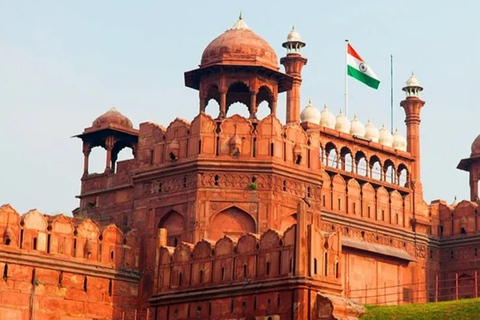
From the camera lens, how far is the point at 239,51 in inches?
1203

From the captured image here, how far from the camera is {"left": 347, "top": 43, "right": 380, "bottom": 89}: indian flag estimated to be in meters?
36.4

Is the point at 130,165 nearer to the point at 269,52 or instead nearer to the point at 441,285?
the point at 269,52

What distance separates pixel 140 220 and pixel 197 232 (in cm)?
191

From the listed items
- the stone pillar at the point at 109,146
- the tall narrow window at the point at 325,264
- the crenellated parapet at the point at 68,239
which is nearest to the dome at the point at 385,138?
the stone pillar at the point at 109,146

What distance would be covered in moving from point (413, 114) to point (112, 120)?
889 centimetres

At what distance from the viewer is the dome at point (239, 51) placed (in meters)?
30.5

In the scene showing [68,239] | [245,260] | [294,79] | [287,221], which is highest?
[294,79]

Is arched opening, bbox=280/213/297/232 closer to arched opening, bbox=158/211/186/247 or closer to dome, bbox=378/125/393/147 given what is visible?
arched opening, bbox=158/211/186/247

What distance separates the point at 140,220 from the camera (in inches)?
1184

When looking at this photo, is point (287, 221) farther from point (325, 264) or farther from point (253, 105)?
point (325, 264)

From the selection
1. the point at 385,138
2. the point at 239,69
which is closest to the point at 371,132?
the point at 385,138

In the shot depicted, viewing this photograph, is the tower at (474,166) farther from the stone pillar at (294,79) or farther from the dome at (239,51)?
the dome at (239,51)

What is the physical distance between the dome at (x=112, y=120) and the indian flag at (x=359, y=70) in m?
6.67

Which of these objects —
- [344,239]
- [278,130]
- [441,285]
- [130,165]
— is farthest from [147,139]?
[441,285]
